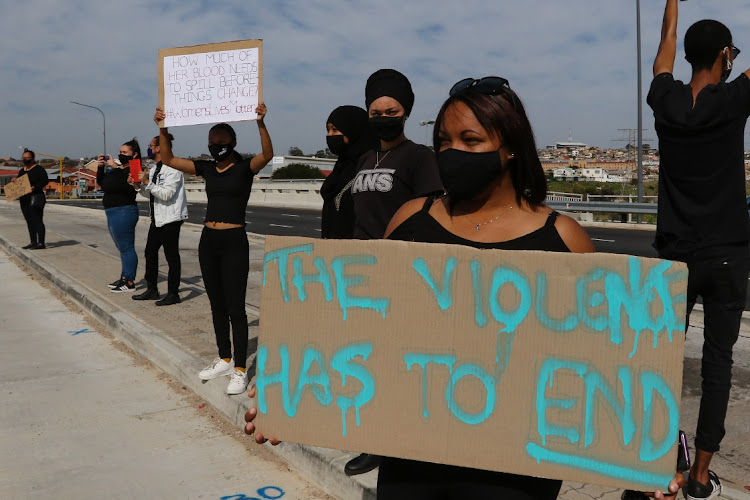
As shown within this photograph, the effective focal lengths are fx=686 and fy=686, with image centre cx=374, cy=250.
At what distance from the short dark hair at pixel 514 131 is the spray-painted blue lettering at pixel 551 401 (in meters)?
0.49

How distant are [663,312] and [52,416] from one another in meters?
4.10

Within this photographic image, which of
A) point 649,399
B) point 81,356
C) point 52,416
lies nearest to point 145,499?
point 52,416

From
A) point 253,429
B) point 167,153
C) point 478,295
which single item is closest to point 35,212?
point 167,153

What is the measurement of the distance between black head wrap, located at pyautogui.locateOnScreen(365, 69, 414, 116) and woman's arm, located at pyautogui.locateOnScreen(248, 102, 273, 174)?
1.18 metres

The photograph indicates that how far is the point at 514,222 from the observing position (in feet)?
6.20

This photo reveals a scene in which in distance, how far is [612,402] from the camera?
1642 millimetres

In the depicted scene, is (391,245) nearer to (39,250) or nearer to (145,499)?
(145,499)

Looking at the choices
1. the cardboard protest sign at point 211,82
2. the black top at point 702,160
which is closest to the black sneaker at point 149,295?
the cardboard protest sign at point 211,82

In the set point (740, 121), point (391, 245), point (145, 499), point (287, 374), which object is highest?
point (740, 121)

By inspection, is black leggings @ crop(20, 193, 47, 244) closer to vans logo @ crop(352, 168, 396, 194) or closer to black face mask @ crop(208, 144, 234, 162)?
black face mask @ crop(208, 144, 234, 162)

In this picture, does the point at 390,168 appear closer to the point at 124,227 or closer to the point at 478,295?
Answer: the point at 478,295

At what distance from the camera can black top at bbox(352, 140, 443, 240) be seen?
3166 mm

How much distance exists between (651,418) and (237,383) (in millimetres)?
3322

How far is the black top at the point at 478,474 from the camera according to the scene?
1.76m
